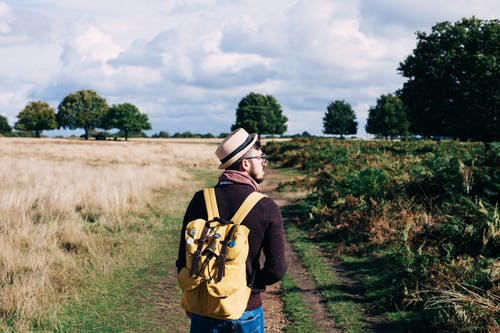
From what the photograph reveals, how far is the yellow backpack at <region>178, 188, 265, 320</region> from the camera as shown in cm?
271

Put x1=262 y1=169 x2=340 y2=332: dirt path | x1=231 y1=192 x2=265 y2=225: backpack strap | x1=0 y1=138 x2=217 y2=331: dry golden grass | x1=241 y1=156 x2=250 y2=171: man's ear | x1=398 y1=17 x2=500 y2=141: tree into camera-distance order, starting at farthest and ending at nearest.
A: x1=398 y1=17 x2=500 y2=141: tree → x1=0 y1=138 x2=217 y2=331: dry golden grass → x1=262 y1=169 x2=340 y2=332: dirt path → x1=241 y1=156 x2=250 y2=171: man's ear → x1=231 y1=192 x2=265 y2=225: backpack strap

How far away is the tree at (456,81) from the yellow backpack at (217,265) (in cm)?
3430

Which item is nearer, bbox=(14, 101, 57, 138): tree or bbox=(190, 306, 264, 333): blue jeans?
bbox=(190, 306, 264, 333): blue jeans

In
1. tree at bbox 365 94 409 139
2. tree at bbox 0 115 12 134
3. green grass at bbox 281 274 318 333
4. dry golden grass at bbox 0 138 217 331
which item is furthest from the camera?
tree at bbox 0 115 12 134

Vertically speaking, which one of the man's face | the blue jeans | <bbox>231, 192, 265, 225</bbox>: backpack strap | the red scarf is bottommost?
the blue jeans

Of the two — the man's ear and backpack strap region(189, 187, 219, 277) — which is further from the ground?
the man's ear

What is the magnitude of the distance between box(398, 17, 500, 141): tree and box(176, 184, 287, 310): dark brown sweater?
34004 millimetres

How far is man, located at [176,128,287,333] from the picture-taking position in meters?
2.87

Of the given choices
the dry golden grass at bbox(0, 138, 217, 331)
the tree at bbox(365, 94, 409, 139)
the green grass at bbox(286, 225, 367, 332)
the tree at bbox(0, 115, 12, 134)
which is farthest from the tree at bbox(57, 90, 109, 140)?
the green grass at bbox(286, 225, 367, 332)

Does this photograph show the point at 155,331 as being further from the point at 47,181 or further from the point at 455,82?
the point at 455,82

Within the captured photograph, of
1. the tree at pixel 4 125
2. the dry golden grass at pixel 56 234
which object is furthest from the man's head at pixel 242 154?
the tree at pixel 4 125

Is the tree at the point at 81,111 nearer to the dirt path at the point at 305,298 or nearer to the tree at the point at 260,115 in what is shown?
the tree at the point at 260,115

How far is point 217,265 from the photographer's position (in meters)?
2.73

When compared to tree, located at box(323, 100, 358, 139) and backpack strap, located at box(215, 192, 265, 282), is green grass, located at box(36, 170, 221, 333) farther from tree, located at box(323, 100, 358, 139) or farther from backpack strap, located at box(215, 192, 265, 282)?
tree, located at box(323, 100, 358, 139)
